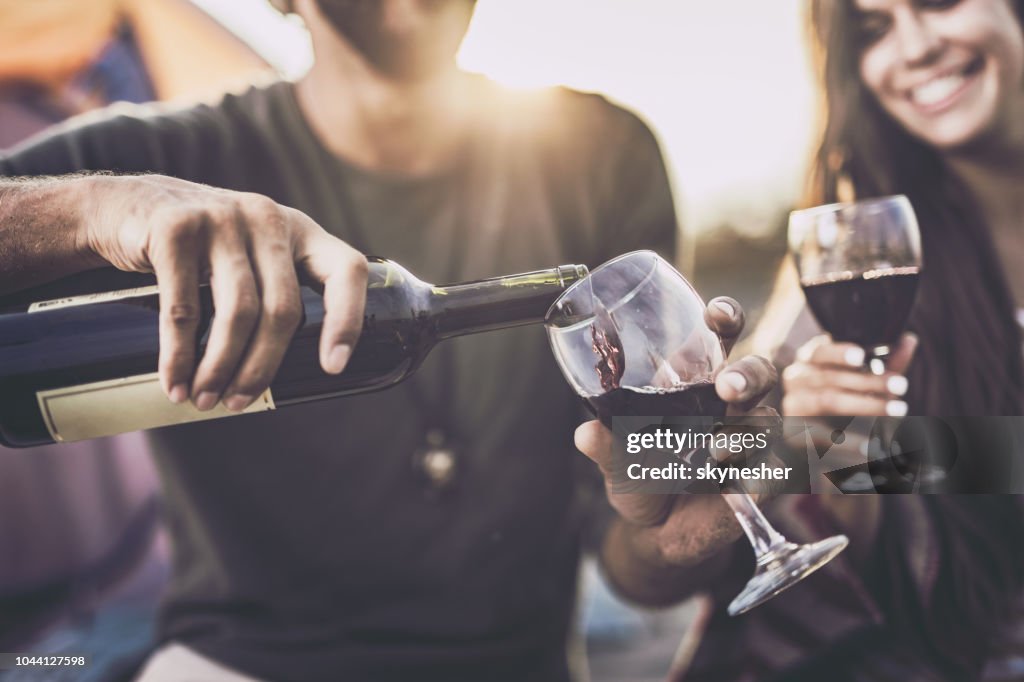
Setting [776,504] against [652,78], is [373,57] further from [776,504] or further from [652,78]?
[776,504]

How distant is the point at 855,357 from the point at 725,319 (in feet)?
0.99

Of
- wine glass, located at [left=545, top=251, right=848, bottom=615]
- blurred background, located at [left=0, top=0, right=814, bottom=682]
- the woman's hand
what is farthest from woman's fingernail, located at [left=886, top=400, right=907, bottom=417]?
wine glass, located at [left=545, top=251, right=848, bottom=615]

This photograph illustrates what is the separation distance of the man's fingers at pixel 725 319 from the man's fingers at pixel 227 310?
1.24 feet

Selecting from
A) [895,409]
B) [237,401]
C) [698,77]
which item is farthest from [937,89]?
[237,401]

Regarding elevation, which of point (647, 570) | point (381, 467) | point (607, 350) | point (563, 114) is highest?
point (563, 114)

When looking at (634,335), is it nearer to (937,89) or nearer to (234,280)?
(234,280)

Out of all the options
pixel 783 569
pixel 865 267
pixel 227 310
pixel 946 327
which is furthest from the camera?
pixel 946 327

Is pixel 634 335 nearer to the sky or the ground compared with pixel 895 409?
nearer to the sky

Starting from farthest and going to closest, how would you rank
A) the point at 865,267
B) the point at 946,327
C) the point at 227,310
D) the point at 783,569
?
the point at 946,327, the point at 865,267, the point at 783,569, the point at 227,310

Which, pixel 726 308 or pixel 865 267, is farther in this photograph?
pixel 865 267

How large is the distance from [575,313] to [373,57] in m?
0.45

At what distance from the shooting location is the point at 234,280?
0.55 metres

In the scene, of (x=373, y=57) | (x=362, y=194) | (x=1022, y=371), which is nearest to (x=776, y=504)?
(x=1022, y=371)

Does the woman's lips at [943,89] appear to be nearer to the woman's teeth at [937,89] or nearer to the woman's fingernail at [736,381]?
the woman's teeth at [937,89]
